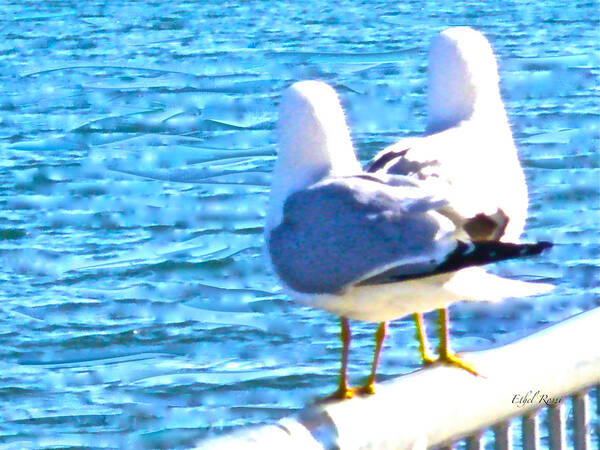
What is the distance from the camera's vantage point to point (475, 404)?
2057mm

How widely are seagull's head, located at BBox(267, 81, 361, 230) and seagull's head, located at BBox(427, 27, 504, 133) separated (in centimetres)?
48

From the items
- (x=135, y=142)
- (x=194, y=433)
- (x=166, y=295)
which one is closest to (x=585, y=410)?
(x=194, y=433)

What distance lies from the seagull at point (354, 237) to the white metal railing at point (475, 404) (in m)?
0.09

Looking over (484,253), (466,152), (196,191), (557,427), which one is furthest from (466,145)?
(196,191)

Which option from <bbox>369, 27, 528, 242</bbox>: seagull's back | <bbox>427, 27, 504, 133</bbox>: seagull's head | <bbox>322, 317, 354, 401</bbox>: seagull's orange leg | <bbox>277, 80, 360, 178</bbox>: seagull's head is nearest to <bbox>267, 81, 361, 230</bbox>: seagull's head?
<bbox>277, 80, 360, 178</bbox>: seagull's head

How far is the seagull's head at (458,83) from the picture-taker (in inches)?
126

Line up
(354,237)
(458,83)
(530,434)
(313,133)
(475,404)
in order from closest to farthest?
(475,404) < (530,434) < (354,237) < (313,133) < (458,83)

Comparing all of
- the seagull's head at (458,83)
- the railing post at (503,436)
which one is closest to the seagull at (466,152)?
the seagull's head at (458,83)

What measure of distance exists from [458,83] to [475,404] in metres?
1.27

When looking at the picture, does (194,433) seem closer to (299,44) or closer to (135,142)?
(135,142)

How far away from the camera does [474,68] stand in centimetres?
324

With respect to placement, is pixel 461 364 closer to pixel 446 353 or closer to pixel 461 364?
pixel 461 364

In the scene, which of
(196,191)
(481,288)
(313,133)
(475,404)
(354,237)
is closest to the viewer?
(475,404)

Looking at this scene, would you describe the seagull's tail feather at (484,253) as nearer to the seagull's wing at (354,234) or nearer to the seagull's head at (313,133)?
the seagull's wing at (354,234)
